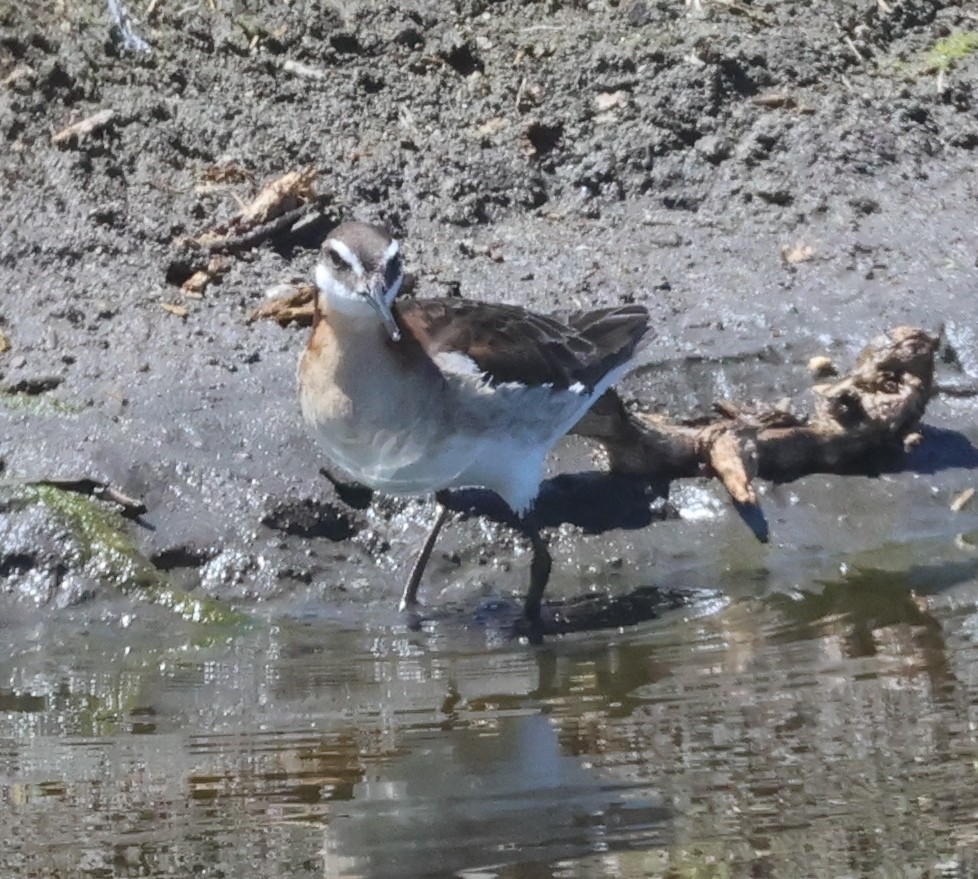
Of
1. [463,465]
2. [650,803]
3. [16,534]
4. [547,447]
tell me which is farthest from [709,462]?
[650,803]

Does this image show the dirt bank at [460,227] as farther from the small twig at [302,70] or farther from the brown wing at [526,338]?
the brown wing at [526,338]

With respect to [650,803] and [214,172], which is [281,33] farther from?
[650,803]

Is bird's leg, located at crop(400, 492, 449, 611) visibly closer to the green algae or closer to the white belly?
the white belly

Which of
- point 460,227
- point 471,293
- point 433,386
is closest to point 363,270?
point 433,386

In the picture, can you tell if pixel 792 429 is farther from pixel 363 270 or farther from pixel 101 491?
pixel 101 491

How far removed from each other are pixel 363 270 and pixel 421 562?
58.9 inches

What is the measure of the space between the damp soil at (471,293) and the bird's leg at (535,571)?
0.17m

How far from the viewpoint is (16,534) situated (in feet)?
24.0

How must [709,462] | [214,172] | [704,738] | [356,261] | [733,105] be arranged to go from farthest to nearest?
[733,105] < [214,172] < [709,462] < [356,261] < [704,738]

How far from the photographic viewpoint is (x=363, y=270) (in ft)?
20.9

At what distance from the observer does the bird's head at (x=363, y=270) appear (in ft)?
20.9

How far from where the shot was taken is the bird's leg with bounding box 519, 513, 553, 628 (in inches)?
279

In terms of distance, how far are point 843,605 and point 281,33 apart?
5.43 m

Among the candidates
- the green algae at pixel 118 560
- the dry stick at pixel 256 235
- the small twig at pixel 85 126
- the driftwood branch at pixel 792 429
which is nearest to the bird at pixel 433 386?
the driftwood branch at pixel 792 429
